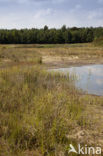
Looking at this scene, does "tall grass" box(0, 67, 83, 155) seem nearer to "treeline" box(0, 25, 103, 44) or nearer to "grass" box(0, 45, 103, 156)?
"grass" box(0, 45, 103, 156)

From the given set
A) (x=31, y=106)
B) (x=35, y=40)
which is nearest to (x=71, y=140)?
(x=31, y=106)

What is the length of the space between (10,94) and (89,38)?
60.2 meters

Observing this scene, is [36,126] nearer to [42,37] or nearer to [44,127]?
[44,127]

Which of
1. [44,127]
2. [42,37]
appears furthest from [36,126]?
[42,37]

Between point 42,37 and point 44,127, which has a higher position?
point 42,37

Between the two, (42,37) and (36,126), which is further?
(42,37)

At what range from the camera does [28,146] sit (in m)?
3.43

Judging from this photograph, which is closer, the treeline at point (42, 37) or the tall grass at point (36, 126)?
the tall grass at point (36, 126)

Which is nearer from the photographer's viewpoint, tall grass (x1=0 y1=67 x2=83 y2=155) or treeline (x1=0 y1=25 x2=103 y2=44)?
tall grass (x1=0 y1=67 x2=83 y2=155)

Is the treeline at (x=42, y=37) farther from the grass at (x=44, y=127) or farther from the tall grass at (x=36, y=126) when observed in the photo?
the tall grass at (x=36, y=126)

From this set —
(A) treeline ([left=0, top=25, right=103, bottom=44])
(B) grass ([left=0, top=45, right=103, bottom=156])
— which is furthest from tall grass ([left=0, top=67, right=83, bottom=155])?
(A) treeline ([left=0, top=25, right=103, bottom=44])

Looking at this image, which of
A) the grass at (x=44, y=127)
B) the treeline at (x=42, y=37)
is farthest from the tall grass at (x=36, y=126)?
the treeline at (x=42, y=37)

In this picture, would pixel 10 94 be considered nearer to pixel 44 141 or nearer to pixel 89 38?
pixel 44 141

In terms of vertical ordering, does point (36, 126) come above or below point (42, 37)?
below
